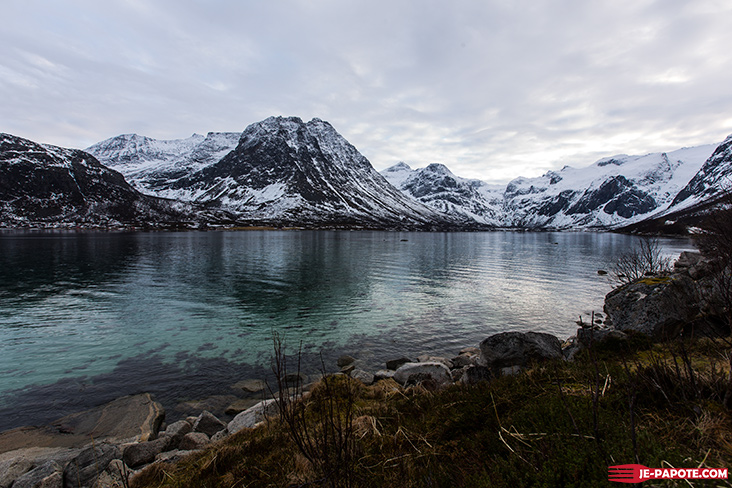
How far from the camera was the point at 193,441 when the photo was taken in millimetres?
9852

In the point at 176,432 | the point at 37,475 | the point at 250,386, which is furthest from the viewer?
the point at 250,386

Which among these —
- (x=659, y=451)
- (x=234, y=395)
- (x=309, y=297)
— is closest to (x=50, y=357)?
(x=234, y=395)

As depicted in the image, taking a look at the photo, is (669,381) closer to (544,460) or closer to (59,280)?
(544,460)

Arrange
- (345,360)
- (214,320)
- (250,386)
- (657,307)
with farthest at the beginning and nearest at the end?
Result: (214,320)
(345,360)
(250,386)
(657,307)

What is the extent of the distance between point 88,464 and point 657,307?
21408mm

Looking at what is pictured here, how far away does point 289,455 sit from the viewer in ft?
20.1

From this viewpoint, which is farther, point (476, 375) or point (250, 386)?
point (250, 386)

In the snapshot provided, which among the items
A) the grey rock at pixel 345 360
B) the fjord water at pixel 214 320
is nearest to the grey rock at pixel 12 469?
the fjord water at pixel 214 320

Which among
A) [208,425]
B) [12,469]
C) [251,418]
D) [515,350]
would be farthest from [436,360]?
[12,469]

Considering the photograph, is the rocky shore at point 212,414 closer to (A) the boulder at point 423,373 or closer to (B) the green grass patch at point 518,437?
(A) the boulder at point 423,373

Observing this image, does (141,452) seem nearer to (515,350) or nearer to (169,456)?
(169,456)

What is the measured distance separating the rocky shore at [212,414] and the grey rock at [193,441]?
27 millimetres

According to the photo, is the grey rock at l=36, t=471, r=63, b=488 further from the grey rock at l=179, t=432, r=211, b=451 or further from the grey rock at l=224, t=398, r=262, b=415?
the grey rock at l=224, t=398, r=262, b=415

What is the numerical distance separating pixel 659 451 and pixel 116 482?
9.96 metres
